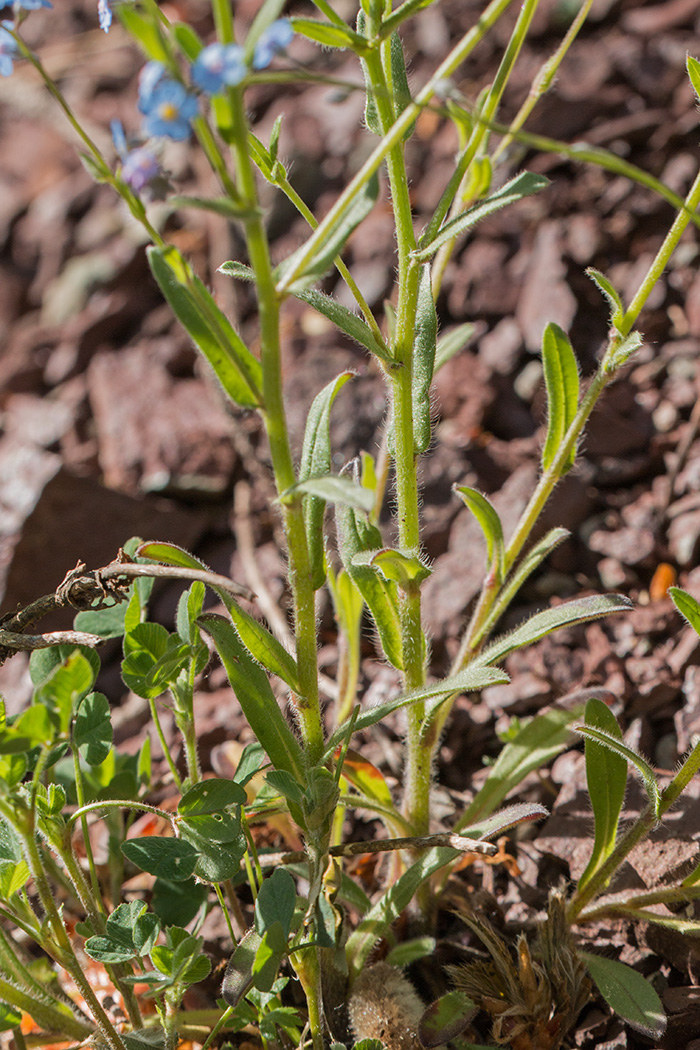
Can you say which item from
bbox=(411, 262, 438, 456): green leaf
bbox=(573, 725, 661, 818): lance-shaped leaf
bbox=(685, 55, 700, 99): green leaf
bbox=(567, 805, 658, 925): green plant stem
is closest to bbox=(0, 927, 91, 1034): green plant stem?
bbox=(567, 805, 658, 925): green plant stem

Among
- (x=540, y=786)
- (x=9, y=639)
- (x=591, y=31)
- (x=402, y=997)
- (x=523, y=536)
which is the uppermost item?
(x=591, y=31)

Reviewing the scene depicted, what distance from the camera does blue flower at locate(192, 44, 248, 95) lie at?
1118mm

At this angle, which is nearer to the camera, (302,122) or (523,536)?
(523,536)

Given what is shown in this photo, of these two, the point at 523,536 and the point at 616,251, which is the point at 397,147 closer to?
the point at 523,536

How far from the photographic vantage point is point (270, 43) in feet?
3.89

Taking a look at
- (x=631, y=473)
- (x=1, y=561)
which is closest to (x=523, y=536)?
(x=631, y=473)

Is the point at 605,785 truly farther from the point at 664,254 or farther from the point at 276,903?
the point at 664,254

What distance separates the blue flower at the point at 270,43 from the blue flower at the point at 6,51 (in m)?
0.60

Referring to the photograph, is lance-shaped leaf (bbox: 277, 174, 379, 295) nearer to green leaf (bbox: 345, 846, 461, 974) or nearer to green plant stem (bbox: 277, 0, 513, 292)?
green plant stem (bbox: 277, 0, 513, 292)

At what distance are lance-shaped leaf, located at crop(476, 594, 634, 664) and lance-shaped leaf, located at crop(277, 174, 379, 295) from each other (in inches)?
34.3

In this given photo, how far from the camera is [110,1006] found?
6.74ft

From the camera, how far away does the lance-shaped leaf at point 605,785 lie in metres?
1.97

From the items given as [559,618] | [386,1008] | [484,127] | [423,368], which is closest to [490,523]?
[559,618]

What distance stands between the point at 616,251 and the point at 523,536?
2149mm
